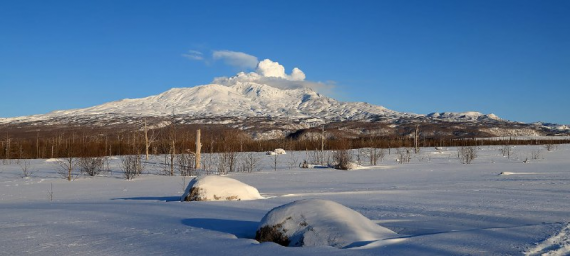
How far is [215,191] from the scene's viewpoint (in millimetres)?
9727

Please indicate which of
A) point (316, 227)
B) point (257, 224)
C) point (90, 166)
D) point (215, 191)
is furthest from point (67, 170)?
point (316, 227)

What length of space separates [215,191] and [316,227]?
202 inches

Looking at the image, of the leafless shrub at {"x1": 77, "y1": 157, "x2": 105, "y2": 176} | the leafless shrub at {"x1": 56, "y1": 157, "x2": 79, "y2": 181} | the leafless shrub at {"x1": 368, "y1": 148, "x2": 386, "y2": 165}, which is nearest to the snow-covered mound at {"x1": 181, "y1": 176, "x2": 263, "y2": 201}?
the leafless shrub at {"x1": 56, "y1": 157, "x2": 79, "y2": 181}

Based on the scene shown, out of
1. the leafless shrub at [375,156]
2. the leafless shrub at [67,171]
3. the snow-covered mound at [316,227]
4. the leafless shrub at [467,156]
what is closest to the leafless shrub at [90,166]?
the leafless shrub at [67,171]

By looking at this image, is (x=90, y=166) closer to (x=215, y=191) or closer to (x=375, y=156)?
(x=375, y=156)

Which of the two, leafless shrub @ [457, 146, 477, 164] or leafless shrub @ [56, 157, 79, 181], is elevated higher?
→ leafless shrub @ [457, 146, 477, 164]

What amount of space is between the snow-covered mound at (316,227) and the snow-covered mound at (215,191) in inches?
175

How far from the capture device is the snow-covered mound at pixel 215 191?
962 centimetres

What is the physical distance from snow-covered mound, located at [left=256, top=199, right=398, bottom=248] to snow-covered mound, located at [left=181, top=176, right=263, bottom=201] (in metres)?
4.45

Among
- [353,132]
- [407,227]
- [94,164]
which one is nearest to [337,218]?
[407,227]

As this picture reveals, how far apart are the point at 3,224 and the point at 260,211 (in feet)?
12.3

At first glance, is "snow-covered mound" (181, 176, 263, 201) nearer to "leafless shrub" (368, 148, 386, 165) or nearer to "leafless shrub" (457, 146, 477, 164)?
"leafless shrub" (368, 148, 386, 165)

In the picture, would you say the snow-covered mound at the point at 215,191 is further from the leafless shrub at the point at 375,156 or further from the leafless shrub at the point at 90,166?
the leafless shrub at the point at 375,156

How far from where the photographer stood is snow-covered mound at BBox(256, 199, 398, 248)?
15.4 feet
